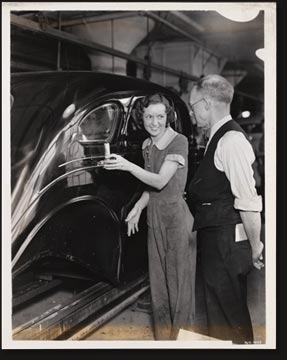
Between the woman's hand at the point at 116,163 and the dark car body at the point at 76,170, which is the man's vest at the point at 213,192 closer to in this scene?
the dark car body at the point at 76,170

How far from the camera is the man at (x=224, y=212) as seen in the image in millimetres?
1511

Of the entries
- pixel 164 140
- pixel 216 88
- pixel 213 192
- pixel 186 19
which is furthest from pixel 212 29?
pixel 213 192

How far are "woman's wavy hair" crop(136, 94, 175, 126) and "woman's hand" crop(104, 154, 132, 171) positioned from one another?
7.1 inches

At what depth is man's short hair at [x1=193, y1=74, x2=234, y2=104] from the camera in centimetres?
154

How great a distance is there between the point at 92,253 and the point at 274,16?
113 cm

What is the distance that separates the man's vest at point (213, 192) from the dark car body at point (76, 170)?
0.20 ft

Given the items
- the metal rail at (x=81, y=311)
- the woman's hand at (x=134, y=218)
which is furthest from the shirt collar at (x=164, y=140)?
the metal rail at (x=81, y=311)

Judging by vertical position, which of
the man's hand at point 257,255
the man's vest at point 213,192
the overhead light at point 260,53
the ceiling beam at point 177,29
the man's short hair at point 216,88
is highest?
the ceiling beam at point 177,29

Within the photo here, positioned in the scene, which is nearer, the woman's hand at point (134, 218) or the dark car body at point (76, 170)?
the dark car body at point (76, 170)

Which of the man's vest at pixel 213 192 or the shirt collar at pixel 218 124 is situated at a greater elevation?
the shirt collar at pixel 218 124

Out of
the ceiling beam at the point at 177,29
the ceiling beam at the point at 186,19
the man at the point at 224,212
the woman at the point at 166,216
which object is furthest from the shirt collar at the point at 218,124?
the ceiling beam at the point at 186,19

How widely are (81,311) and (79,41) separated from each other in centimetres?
105

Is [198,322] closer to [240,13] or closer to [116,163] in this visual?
[116,163]
